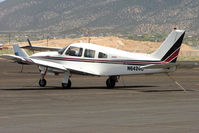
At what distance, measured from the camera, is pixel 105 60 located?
2734 cm

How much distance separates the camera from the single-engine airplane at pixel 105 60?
26422 mm

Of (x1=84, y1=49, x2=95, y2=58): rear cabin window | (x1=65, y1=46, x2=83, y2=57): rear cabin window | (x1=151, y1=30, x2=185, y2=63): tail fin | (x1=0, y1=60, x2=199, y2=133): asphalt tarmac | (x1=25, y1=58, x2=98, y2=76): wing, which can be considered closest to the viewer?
(x1=0, y1=60, x2=199, y2=133): asphalt tarmac

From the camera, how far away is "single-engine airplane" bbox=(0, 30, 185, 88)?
86.7ft

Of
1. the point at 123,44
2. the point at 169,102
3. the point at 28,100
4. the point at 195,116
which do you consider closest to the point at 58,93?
the point at 28,100

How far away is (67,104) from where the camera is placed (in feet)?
65.3

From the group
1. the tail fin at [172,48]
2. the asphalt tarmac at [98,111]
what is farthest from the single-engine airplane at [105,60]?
the asphalt tarmac at [98,111]

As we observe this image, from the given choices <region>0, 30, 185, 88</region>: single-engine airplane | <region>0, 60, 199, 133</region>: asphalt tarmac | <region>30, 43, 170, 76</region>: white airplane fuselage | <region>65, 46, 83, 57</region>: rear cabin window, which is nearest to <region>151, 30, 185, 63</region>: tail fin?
<region>0, 30, 185, 88</region>: single-engine airplane

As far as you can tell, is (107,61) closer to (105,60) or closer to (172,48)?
(105,60)

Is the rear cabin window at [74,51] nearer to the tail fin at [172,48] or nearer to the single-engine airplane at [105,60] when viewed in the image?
the single-engine airplane at [105,60]

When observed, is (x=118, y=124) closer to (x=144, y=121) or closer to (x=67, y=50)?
(x=144, y=121)

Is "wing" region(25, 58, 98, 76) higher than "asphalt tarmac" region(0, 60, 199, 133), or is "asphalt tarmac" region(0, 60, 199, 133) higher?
"wing" region(25, 58, 98, 76)

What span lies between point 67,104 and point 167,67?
6.98 m

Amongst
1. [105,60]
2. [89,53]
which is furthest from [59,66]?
[105,60]

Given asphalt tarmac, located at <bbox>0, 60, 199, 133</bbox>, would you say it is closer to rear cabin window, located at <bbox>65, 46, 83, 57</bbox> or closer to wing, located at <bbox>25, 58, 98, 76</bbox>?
wing, located at <bbox>25, 58, 98, 76</bbox>
